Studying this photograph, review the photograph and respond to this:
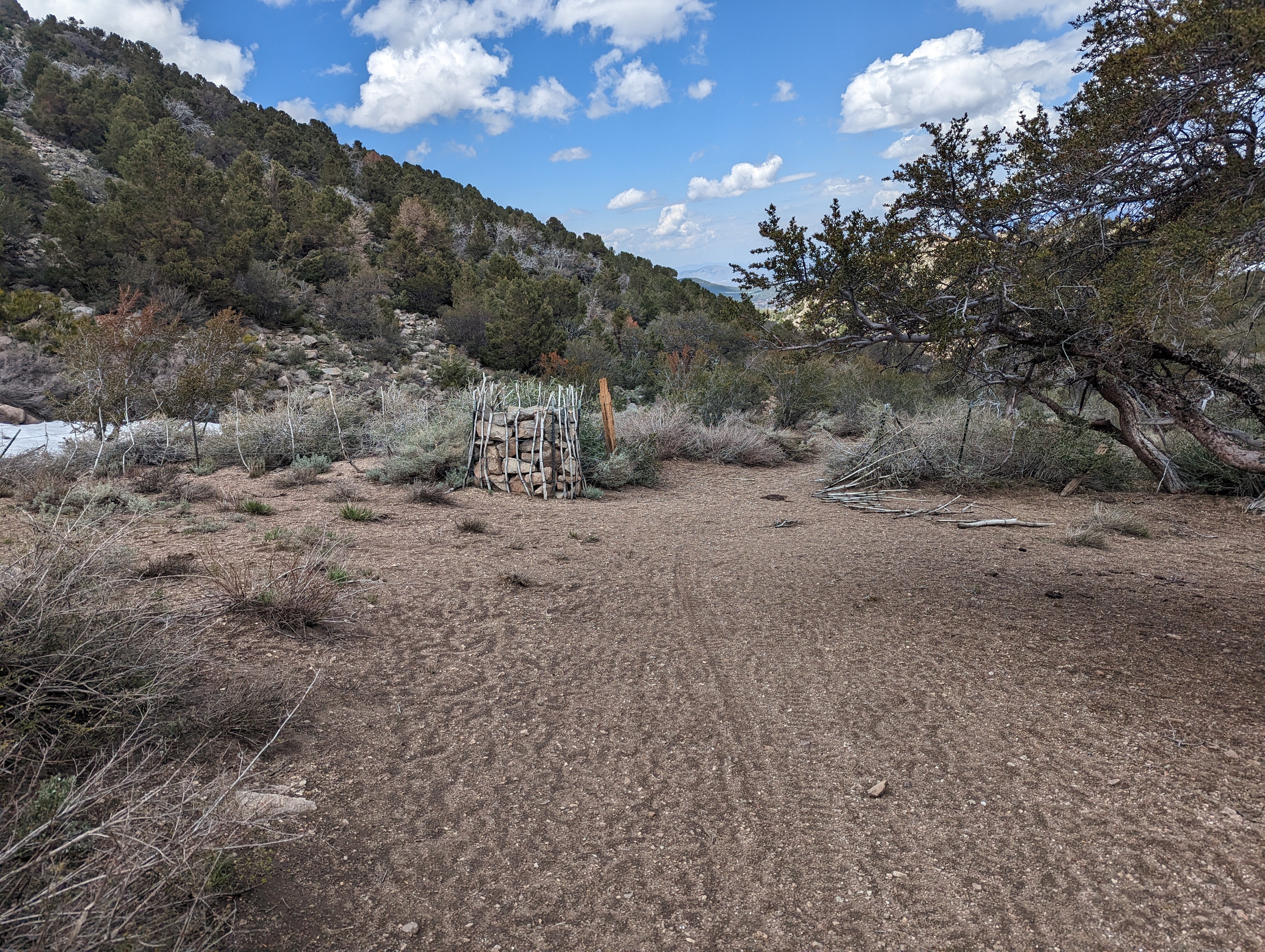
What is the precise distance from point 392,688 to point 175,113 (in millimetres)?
42197

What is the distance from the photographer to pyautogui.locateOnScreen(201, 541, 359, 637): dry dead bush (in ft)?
14.0

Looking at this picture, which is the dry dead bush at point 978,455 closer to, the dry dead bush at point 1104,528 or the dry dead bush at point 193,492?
the dry dead bush at point 1104,528

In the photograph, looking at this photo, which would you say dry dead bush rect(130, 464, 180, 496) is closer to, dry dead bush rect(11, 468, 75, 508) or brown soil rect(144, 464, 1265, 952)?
dry dead bush rect(11, 468, 75, 508)

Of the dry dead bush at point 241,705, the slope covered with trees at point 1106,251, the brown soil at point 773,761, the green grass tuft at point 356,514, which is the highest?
the slope covered with trees at point 1106,251

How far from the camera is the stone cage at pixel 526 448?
9.62m

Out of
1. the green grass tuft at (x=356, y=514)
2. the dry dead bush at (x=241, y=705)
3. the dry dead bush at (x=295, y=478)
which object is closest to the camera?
the dry dead bush at (x=241, y=705)

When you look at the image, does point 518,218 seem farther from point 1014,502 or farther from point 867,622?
point 867,622

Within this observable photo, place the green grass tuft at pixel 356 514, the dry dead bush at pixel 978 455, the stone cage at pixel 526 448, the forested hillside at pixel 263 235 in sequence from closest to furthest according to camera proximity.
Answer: the green grass tuft at pixel 356 514, the stone cage at pixel 526 448, the dry dead bush at pixel 978 455, the forested hillside at pixel 263 235

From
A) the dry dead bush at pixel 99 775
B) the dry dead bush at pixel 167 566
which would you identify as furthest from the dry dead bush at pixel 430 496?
the dry dead bush at pixel 99 775

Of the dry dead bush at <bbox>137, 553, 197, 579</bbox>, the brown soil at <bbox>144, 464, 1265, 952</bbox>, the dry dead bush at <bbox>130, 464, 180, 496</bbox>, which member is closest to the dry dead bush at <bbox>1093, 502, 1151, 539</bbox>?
the brown soil at <bbox>144, 464, 1265, 952</bbox>

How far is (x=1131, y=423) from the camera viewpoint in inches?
178

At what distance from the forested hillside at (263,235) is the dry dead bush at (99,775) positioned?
14.1 metres

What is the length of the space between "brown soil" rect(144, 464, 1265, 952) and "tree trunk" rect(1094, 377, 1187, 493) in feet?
4.04

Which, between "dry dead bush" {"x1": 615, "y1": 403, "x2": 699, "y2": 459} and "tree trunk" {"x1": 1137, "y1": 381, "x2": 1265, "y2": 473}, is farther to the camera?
"dry dead bush" {"x1": 615, "y1": 403, "x2": 699, "y2": 459}
